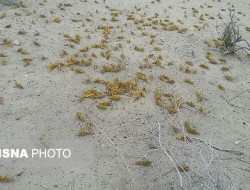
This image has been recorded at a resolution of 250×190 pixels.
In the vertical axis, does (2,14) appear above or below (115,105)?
above

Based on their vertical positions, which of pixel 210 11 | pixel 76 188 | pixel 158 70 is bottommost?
pixel 76 188

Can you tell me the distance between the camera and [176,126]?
17.1 ft

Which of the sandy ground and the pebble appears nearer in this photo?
the sandy ground

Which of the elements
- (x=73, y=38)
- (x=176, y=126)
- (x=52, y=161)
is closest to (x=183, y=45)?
(x=73, y=38)

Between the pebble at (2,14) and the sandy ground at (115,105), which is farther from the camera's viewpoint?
the pebble at (2,14)

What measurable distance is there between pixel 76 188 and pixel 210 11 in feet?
29.5

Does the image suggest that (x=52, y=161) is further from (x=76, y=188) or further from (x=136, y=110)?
(x=136, y=110)

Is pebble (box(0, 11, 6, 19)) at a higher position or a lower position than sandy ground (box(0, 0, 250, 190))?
higher

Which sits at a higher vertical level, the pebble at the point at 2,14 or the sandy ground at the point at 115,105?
the pebble at the point at 2,14

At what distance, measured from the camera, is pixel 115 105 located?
5.61m

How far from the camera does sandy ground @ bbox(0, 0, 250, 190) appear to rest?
432 cm

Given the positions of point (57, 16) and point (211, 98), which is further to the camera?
point (57, 16)

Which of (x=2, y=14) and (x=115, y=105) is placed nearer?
(x=115, y=105)

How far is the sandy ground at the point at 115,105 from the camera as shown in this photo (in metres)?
4.32
